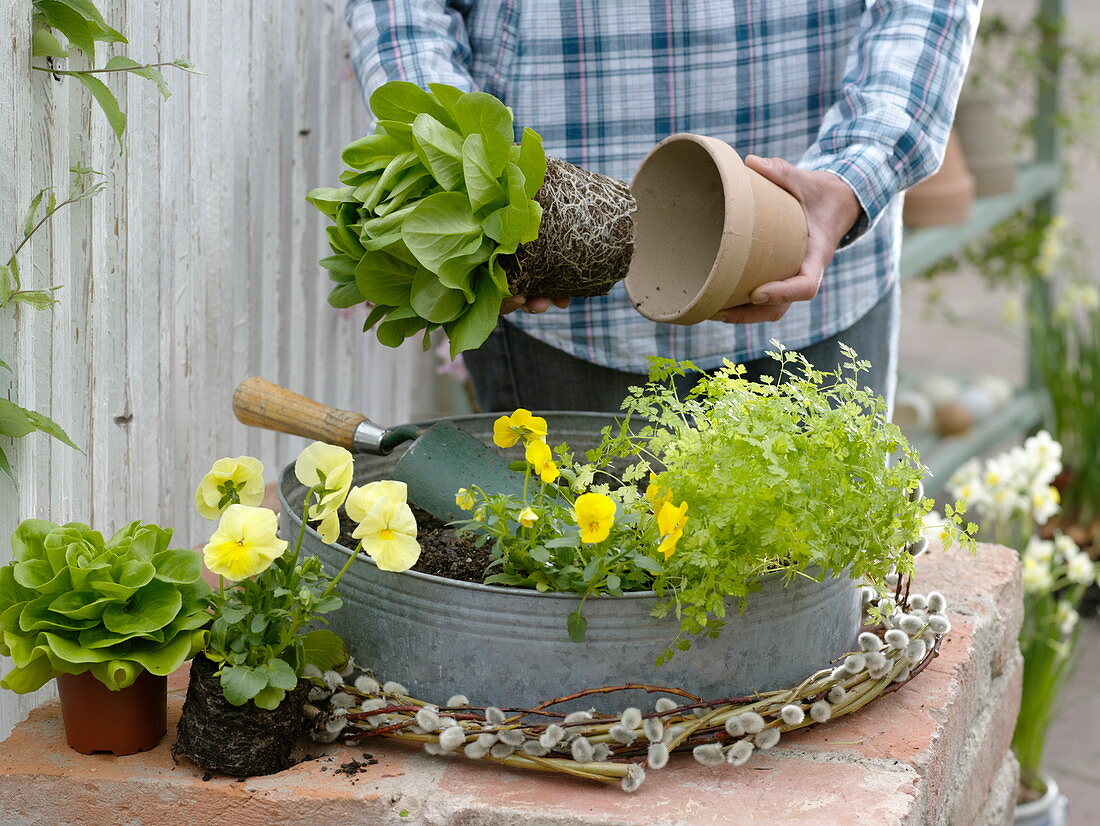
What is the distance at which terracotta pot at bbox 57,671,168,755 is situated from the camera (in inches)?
42.9

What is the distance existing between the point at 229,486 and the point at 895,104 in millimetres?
916

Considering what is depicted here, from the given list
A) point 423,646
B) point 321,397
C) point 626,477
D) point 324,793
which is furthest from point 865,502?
point 321,397

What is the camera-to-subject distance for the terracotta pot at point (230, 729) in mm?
1050

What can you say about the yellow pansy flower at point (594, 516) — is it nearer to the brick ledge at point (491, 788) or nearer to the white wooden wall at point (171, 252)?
the brick ledge at point (491, 788)

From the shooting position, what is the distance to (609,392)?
1720 mm

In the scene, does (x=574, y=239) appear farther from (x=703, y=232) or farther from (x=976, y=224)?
(x=976, y=224)

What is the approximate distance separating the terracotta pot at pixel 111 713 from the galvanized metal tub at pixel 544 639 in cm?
19

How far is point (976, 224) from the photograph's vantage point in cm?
361

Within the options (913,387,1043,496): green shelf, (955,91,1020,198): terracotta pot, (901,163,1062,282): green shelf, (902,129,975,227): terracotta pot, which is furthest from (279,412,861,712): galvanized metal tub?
(955,91,1020,198): terracotta pot

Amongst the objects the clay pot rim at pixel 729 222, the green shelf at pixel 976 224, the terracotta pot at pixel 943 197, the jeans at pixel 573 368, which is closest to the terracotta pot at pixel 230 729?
the clay pot rim at pixel 729 222

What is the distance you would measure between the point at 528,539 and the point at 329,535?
0.59 ft

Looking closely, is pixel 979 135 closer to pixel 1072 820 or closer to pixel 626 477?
pixel 1072 820

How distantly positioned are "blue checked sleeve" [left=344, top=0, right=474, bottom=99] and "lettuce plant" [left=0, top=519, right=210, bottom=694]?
70 cm

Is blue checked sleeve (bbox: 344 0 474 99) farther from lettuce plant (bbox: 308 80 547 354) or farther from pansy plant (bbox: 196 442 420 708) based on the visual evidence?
pansy plant (bbox: 196 442 420 708)
